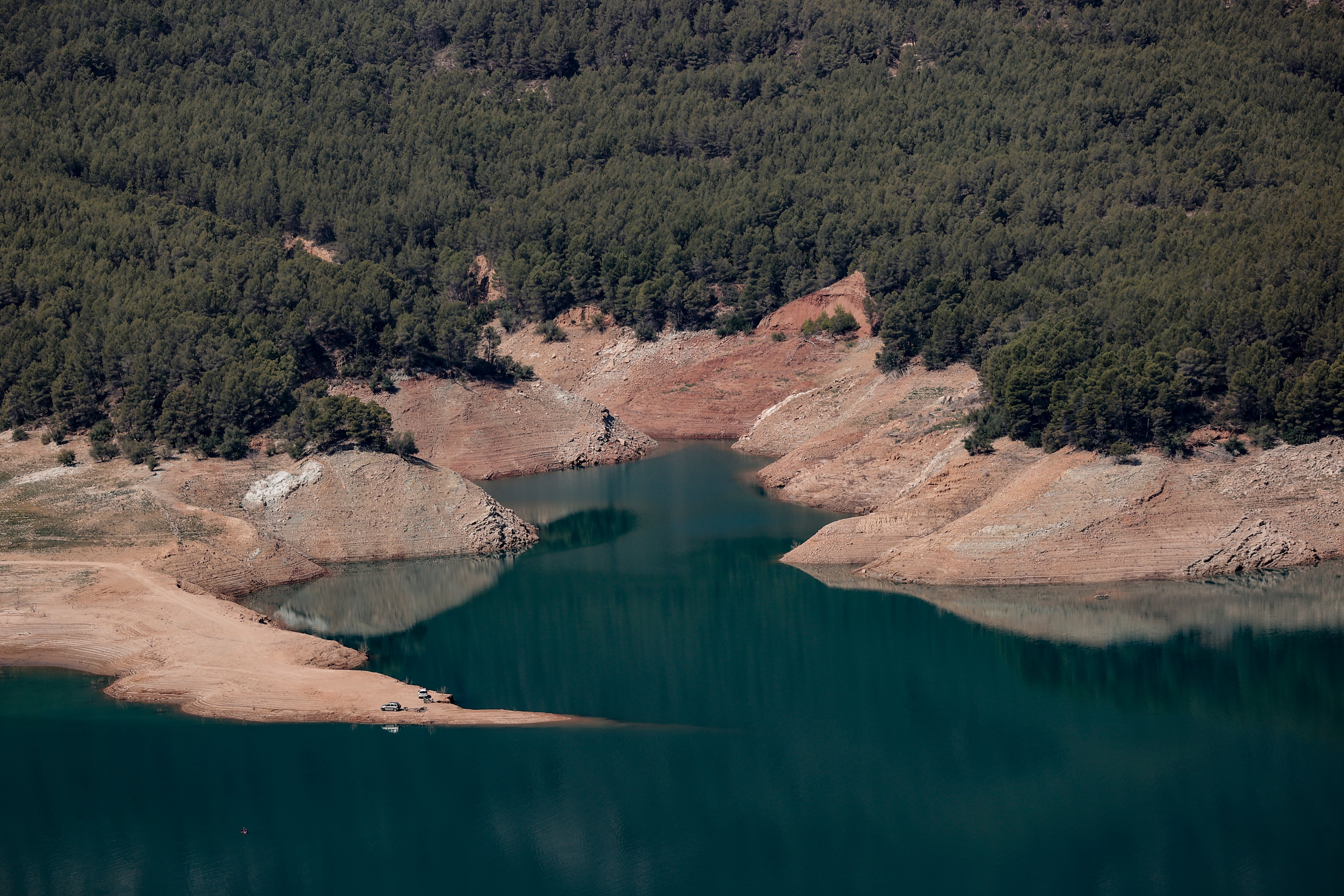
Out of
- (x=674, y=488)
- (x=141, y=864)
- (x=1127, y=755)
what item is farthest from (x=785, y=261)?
(x=141, y=864)

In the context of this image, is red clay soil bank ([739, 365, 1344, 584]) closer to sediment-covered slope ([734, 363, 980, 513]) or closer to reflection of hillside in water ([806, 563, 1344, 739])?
reflection of hillside in water ([806, 563, 1344, 739])

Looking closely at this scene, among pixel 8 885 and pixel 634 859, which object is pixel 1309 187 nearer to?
pixel 634 859

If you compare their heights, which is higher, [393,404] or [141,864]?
[393,404]

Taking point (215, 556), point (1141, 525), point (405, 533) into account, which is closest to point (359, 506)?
point (405, 533)

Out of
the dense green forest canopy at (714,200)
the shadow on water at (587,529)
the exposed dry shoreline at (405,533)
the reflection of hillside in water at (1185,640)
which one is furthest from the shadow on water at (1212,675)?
the shadow on water at (587,529)

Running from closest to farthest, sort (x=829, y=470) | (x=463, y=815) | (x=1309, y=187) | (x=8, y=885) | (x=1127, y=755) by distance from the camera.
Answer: (x=8, y=885)
(x=463, y=815)
(x=1127, y=755)
(x=829, y=470)
(x=1309, y=187)

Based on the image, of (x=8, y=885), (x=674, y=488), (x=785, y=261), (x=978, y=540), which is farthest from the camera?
(x=785, y=261)
